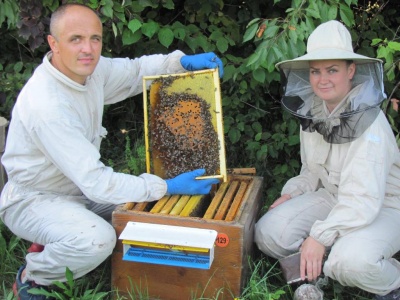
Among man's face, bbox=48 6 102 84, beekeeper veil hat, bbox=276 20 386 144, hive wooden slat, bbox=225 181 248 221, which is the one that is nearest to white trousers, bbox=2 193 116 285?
hive wooden slat, bbox=225 181 248 221

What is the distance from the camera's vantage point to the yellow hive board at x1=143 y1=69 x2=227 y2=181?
2.89 m

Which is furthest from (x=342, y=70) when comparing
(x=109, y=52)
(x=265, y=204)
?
(x=109, y=52)

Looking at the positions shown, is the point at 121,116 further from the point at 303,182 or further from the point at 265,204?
the point at 303,182

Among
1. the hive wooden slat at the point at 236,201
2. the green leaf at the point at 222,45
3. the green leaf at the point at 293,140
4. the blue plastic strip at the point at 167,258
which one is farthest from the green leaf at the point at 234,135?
the blue plastic strip at the point at 167,258

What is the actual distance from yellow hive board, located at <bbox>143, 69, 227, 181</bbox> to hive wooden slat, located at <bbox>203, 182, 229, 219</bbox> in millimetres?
108

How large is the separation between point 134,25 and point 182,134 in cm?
90

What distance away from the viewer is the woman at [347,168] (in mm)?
2494

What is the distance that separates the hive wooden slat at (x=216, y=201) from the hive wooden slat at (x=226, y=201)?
0.03 metres

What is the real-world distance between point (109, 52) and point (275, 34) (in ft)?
4.99

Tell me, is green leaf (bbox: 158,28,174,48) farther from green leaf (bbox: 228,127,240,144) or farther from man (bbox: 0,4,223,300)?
green leaf (bbox: 228,127,240,144)

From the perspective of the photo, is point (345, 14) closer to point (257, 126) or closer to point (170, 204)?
point (257, 126)

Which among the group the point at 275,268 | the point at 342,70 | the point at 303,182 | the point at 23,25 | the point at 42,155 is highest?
the point at 23,25

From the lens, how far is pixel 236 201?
2779mm

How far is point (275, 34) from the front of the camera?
9.76ft
